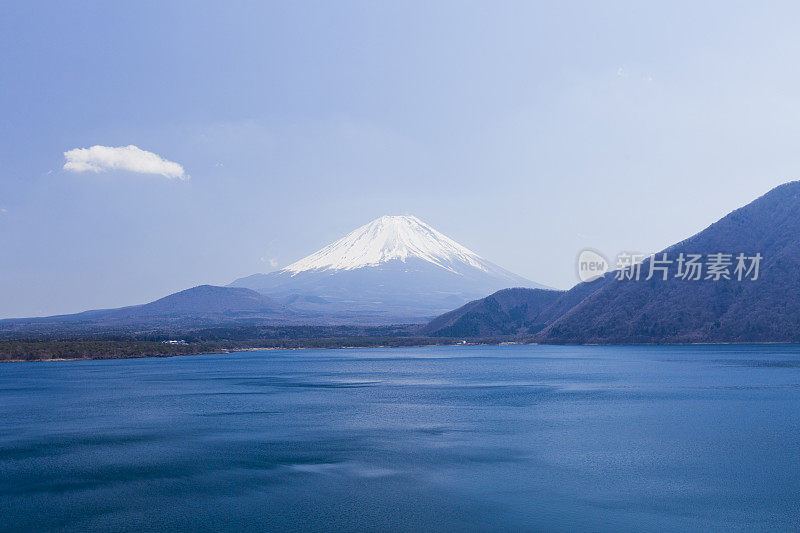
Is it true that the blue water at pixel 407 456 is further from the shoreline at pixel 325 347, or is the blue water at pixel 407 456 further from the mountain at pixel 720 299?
the mountain at pixel 720 299

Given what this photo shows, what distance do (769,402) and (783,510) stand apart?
110ft

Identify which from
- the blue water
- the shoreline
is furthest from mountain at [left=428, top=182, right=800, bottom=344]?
the blue water

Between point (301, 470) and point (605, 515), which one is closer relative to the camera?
point (605, 515)

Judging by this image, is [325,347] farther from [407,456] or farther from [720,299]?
[407,456]

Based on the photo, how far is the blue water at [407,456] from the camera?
27812mm

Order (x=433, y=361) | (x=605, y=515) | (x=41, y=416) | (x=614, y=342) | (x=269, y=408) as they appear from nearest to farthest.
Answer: (x=605, y=515) < (x=41, y=416) < (x=269, y=408) < (x=433, y=361) < (x=614, y=342)

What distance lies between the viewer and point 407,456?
126 ft

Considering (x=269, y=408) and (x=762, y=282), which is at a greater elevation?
(x=762, y=282)

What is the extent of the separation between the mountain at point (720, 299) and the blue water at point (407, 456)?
6338 centimetres

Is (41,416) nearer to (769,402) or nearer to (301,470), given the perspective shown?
(301,470)

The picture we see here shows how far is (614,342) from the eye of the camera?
6019 inches

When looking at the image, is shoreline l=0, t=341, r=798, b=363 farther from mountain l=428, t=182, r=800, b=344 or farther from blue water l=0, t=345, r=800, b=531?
blue water l=0, t=345, r=800, b=531

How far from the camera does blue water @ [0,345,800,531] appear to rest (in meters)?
27.8

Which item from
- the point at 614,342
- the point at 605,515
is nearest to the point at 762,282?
the point at 614,342
